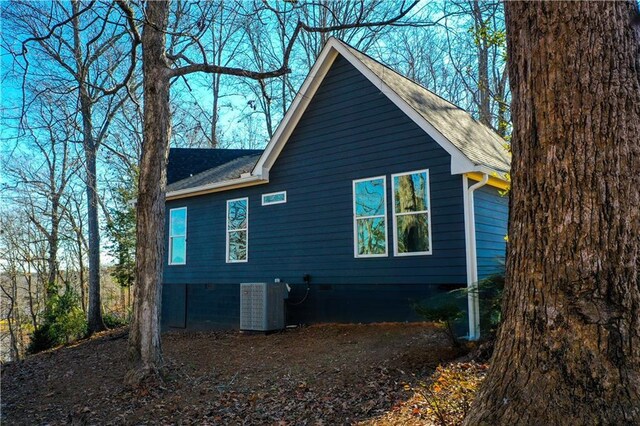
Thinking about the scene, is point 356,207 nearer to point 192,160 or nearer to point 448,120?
point 448,120

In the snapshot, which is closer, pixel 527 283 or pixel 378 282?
pixel 527 283

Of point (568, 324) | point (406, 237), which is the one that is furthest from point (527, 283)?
point (406, 237)

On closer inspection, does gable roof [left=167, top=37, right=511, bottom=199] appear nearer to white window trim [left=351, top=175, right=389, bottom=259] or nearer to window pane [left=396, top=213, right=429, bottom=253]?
window pane [left=396, top=213, right=429, bottom=253]

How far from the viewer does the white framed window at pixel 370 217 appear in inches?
361

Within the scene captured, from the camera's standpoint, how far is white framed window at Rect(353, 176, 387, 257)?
30.1ft

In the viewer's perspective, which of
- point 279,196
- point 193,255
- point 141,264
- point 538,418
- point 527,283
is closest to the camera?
point 538,418

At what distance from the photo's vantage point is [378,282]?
29.8 feet

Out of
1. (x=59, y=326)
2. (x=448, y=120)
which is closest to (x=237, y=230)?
(x=448, y=120)

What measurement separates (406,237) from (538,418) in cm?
651

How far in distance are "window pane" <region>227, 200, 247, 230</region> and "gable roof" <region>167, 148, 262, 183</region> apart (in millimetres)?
4082

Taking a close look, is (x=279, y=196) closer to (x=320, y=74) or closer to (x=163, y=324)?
(x=320, y=74)

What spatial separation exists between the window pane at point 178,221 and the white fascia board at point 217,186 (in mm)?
407

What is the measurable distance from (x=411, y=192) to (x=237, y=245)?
472 centimetres

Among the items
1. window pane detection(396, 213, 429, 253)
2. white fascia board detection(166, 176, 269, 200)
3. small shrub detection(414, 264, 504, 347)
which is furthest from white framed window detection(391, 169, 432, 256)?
white fascia board detection(166, 176, 269, 200)
